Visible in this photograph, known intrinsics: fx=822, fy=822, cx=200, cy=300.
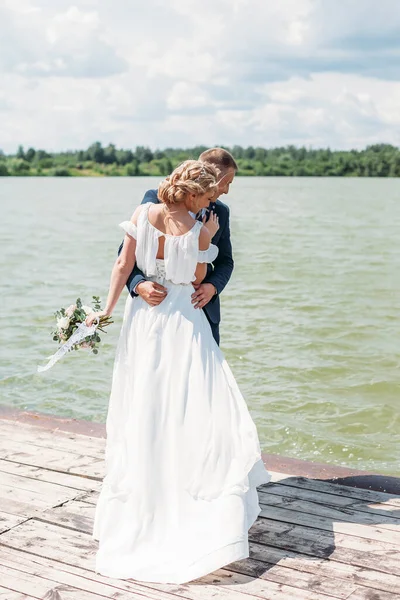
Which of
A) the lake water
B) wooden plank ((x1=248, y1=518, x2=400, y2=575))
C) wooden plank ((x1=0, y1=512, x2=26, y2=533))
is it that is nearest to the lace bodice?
wooden plank ((x1=248, y1=518, x2=400, y2=575))

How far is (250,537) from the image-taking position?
383 cm

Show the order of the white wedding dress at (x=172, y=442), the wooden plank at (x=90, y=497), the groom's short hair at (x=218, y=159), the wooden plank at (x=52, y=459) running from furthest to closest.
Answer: the wooden plank at (x=52, y=459) < the wooden plank at (x=90, y=497) < the groom's short hair at (x=218, y=159) < the white wedding dress at (x=172, y=442)

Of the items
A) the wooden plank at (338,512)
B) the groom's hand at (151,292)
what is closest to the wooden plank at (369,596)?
the wooden plank at (338,512)

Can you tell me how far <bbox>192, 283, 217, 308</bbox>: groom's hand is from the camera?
3.85 meters

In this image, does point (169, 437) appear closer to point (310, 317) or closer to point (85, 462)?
point (85, 462)

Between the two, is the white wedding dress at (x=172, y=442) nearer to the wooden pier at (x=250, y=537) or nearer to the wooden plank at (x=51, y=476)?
the wooden pier at (x=250, y=537)

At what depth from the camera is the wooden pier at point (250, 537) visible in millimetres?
3334

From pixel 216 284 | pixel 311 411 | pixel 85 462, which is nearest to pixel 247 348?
pixel 311 411

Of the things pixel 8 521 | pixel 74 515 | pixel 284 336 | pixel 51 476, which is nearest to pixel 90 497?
pixel 74 515

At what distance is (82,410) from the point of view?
321 inches

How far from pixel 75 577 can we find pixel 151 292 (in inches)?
50.1

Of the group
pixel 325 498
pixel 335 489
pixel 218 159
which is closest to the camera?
pixel 218 159

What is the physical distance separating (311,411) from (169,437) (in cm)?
479

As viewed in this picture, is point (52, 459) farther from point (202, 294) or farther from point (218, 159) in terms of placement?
point (218, 159)
